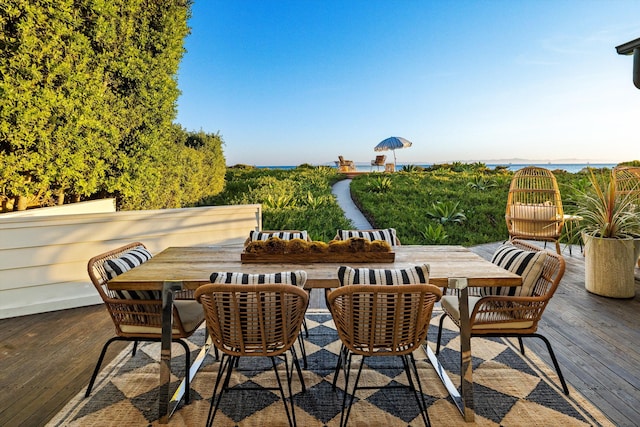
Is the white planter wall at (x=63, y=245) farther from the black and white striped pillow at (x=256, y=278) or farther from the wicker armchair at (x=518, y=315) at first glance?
the wicker armchair at (x=518, y=315)

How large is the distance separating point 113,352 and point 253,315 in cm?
172

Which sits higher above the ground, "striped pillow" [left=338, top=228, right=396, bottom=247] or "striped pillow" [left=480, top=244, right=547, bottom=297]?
"striped pillow" [left=338, top=228, right=396, bottom=247]

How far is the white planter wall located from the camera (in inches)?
130

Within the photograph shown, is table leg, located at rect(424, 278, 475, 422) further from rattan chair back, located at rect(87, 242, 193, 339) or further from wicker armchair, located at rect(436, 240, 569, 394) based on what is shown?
rattan chair back, located at rect(87, 242, 193, 339)

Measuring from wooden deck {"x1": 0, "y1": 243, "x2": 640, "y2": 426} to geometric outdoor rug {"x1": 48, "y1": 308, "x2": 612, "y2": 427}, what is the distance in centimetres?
15

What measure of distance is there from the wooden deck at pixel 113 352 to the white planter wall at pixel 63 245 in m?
0.18

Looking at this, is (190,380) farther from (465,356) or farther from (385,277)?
(465,356)

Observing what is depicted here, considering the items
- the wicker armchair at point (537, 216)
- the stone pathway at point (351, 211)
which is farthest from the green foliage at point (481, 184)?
the wicker armchair at point (537, 216)

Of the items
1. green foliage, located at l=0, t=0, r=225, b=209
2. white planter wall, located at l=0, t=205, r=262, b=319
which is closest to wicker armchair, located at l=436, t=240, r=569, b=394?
white planter wall, located at l=0, t=205, r=262, b=319

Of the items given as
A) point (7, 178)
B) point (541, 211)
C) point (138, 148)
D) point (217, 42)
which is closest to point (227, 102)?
point (217, 42)

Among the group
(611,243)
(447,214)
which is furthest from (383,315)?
(447,214)

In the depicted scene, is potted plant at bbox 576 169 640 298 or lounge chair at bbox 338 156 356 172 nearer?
potted plant at bbox 576 169 640 298

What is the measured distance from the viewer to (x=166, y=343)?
6.10 feet

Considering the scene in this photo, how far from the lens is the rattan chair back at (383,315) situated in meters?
1.52
